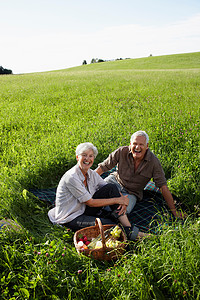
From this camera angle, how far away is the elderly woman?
3.77 meters

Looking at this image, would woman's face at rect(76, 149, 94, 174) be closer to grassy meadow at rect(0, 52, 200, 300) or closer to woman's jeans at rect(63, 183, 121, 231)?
woman's jeans at rect(63, 183, 121, 231)

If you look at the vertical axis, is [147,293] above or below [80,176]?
below

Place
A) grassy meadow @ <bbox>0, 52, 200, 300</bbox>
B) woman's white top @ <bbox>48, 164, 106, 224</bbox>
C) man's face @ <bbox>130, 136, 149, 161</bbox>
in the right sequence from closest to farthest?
grassy meadow @ <bbox>0, 52, 200, 300</bbox>, woman's white top @ <bbox>48, 164, 106, 224</bbox>, man's face @ <bbox>130, 136, 149, 161</bbox>

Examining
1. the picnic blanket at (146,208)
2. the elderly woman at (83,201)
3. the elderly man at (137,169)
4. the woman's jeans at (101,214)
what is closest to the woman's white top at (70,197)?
the elderly woman at (83,201)

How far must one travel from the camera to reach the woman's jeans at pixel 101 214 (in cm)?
383

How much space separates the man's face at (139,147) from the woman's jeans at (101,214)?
2.10 feet

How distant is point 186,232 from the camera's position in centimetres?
310

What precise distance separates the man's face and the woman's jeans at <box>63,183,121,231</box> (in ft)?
2.10

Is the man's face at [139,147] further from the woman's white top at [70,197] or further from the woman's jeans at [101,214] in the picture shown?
the woman's white top at [70,197]

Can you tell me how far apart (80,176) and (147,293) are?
182 cm

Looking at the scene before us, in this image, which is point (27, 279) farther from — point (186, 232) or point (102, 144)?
point (102, 144)

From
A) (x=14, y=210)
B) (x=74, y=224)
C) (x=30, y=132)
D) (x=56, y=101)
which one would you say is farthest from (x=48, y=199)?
(x=56, y=101)

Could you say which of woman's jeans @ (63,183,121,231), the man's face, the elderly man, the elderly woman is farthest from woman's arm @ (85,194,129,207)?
the man's face

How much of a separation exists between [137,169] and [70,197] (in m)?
1.30
